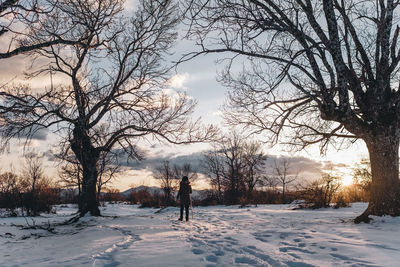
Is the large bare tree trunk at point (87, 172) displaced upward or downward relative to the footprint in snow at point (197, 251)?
upward

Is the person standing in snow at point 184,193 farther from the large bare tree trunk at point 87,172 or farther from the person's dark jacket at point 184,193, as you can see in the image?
the large bare tree trunk at point 87,172

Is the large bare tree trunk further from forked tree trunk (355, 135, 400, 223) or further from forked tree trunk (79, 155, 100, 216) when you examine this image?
forked tree trunk (355, 135, 400, 223)

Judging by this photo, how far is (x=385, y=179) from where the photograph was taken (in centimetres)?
805

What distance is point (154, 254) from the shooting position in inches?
191

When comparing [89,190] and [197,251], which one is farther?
[89,190]

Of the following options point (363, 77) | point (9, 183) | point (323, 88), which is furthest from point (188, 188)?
point (9, 183)

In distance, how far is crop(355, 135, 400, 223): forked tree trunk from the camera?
802cm

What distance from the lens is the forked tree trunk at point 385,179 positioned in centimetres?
802

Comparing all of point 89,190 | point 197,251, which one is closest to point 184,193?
point 89,190

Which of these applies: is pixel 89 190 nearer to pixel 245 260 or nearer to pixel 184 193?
pixel 184 193

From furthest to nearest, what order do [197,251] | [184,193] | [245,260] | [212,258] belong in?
[184,193] → [197,251] → [212,258] → [245,260]

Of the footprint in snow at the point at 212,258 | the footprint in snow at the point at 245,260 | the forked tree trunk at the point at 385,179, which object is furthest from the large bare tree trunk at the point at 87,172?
the forked tree trunk at the point at 385,179

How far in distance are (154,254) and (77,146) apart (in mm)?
9953

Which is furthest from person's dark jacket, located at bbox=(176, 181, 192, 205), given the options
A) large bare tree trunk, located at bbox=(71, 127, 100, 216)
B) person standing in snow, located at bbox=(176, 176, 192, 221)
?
large bare tree trunk, located at bbox=(71, 127, 100, 216)
